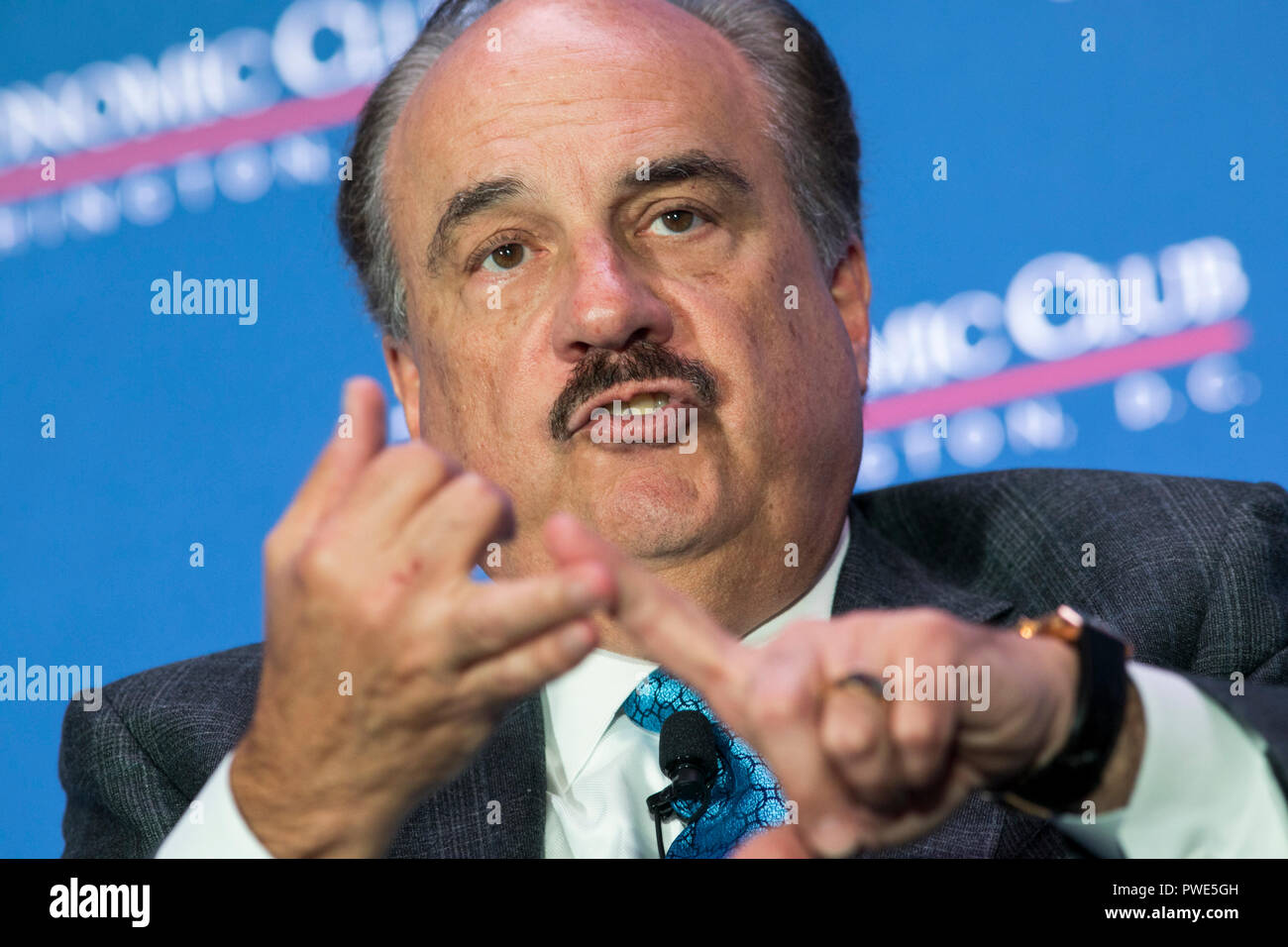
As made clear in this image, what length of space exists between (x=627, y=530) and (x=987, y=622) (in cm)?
46

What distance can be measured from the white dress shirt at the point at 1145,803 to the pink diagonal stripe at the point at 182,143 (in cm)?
146

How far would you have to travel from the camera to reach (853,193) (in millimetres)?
2086

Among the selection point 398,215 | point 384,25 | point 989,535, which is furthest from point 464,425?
point 384,25

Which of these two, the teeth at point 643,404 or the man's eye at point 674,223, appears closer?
the teeth at point 643,404

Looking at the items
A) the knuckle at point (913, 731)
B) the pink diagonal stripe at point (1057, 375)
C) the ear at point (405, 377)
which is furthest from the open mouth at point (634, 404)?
the pink diagonal stripe at point (1057, 375)

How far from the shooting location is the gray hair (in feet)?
6.37

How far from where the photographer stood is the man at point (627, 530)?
3.33 feet

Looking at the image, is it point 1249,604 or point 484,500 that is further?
point 1249,604

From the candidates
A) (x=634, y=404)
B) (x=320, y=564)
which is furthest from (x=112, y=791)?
(x=320, y=564)

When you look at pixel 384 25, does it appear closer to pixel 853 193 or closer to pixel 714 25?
pixel 714 25

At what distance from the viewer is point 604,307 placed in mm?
1601

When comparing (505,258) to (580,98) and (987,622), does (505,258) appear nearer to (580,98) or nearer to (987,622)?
(580,98)

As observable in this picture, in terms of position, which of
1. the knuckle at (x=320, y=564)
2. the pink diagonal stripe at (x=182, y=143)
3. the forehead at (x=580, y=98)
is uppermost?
the pink diagonal stripe at (x=182, y=143)

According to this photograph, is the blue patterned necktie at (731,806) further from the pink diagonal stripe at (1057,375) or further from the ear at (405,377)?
the pink diagonal stripe at (1057,375)
